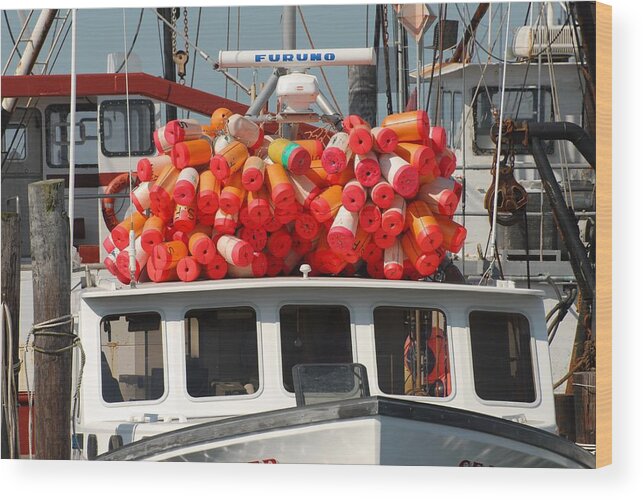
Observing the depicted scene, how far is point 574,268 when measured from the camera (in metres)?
7.22

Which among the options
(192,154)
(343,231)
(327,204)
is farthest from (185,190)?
(343,231)

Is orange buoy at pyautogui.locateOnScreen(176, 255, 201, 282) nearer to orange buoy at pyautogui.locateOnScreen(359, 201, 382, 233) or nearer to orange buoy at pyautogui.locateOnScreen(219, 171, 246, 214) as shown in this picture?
orange buoy at pyautogui.locateOnScreen(219, 171, 246, 214)

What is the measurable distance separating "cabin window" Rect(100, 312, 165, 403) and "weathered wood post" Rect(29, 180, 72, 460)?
0.87 ft

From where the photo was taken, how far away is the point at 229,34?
744 centimetres

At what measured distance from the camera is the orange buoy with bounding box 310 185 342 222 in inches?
265

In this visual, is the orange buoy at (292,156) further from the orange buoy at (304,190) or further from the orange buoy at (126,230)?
the orange buoy at (126,230)

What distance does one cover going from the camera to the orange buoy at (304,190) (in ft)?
22.3

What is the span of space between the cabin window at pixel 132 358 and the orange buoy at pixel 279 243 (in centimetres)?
72

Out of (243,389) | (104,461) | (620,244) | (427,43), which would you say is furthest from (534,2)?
(104,461)

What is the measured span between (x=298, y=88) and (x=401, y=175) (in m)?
0.90

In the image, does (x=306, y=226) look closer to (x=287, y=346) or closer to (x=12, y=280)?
(x=287, y=346)

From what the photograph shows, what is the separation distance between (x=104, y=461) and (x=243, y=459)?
817 mm

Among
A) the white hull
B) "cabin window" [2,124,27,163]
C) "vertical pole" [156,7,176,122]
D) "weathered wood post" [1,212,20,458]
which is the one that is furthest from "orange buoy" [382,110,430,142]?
"cabin window" [2,124,27,163]

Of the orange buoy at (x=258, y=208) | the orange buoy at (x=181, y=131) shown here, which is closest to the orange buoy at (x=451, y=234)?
the orange buoy at (x=258, y=208)
